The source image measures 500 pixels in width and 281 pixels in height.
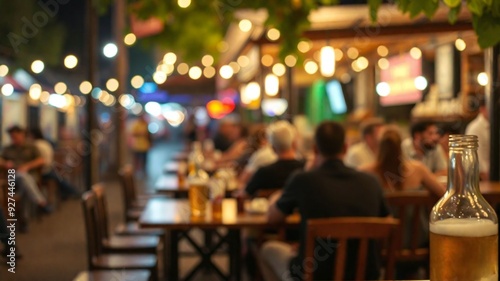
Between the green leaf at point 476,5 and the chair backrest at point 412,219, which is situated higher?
the green leaf at point 476,5

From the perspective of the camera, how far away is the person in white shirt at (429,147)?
7.62m

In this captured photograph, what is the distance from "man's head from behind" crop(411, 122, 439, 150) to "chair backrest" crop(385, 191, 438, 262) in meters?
2.14

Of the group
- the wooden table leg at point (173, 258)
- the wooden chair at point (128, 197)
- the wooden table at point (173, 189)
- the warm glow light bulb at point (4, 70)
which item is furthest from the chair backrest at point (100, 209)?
the warm glow light bulb at point (4, 70)

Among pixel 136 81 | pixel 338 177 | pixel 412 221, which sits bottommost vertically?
pixel 412 221

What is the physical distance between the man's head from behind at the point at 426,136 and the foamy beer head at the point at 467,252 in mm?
6180

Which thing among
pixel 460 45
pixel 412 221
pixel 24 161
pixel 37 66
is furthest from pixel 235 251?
pixel 37 66

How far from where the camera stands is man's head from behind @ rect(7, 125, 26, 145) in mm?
10797

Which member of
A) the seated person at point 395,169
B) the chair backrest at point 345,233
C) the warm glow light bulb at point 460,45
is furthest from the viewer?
the warm glow light bulb at point 460,45

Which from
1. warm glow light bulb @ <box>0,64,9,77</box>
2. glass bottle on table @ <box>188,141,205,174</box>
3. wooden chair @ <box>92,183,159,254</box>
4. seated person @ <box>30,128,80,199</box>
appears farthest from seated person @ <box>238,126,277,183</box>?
warm glow light bulb @ <box>0,64,9,77</box>

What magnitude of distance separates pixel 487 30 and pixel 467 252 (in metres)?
1.14

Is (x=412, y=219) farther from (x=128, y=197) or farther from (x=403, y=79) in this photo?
(x=403, y=79)

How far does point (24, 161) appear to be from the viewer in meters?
11.1

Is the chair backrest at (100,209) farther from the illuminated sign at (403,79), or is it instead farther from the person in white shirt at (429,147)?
the illuminated sign at (403,79)

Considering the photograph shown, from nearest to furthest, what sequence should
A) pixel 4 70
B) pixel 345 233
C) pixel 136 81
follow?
pixel 345 233
pixel 4 70
pixel 136 81
